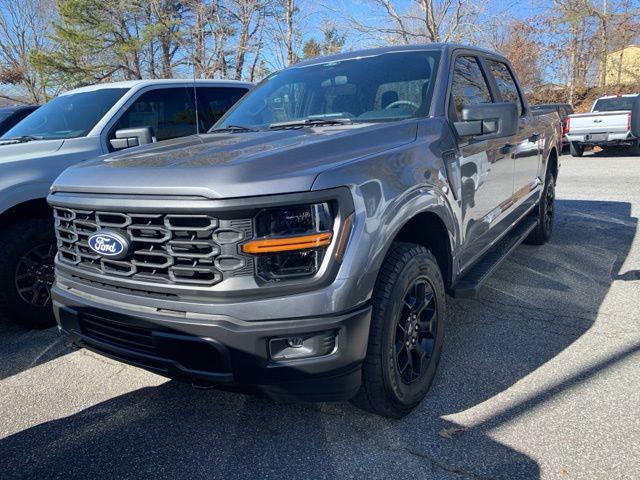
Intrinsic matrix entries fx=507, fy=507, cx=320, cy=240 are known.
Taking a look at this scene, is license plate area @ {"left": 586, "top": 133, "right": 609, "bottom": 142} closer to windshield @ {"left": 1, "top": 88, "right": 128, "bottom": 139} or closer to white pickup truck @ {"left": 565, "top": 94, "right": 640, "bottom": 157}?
white pickup truck @ {"left": 565, "top": 94, "right": 640, "bottom": 157}

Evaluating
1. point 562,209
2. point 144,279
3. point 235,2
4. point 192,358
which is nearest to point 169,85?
point 144,279

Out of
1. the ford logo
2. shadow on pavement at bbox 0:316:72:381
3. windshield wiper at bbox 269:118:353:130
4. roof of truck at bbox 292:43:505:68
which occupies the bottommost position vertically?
shadow on pavement at bbox 0:316:72:381

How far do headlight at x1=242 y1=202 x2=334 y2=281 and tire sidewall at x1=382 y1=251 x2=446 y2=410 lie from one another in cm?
51

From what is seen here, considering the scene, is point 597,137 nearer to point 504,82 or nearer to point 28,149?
point 504,82

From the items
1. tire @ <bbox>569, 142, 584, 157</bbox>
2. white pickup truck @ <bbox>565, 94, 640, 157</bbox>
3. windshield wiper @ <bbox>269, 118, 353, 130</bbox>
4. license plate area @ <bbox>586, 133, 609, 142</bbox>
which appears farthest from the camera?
tire @ <bbox>569, 142, 584, 157</bbox>

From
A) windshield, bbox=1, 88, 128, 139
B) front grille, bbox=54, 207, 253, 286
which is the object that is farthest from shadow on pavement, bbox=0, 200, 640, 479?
windshield, bbox=1, 88, 128, 139

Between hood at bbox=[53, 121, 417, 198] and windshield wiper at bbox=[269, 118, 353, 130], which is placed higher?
windshield wiper at bbox=[269, 118, 353, 130]

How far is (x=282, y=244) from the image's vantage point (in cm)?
198

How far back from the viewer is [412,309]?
2.62 metres

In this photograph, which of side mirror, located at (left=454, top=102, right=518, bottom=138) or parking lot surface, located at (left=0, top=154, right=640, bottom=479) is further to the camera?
side mirror, located at (left=454, top=102, right=518, bottom=138)

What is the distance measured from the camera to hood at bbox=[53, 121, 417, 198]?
6.56ft

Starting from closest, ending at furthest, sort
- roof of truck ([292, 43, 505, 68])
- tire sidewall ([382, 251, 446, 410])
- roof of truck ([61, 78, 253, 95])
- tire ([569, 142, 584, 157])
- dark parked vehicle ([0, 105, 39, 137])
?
tire sidewall ([382, 251, 446, 410]), roof of truck ([292, 43, 505, 68]), roof of truck ([61, 78, 253, 95]), dark parked vehicle ([0, 105, 39, 137]), tire ([569, 142, 584, 157])

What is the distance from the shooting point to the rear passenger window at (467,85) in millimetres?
3301

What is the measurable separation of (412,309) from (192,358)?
3.71 ft
